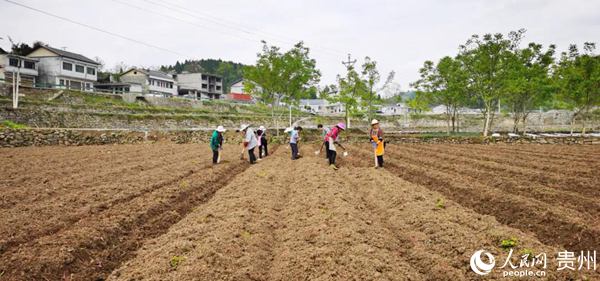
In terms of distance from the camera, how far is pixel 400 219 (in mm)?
7457

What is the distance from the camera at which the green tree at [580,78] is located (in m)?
35.1

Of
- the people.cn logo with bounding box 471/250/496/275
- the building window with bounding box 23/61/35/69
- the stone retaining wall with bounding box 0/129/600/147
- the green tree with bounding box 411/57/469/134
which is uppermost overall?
the building window with bounding box 23/61/35/69

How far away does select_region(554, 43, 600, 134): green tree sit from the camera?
35078 millimetres

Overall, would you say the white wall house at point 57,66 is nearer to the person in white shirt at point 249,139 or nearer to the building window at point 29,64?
the building window at point 29,64

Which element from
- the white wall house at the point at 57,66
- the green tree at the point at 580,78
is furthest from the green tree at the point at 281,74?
the white wall house at the point at 57,66

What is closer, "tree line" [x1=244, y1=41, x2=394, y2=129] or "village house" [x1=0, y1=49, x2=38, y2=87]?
"tree line" [x1=244, y1=41, x2=394, y2=129]

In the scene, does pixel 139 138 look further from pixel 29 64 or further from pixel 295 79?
pixel 29 64

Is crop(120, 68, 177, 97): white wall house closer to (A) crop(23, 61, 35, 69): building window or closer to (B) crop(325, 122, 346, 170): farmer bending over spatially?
(A) crop(23, 61, 35, 69): building window

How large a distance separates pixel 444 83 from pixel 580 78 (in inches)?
496

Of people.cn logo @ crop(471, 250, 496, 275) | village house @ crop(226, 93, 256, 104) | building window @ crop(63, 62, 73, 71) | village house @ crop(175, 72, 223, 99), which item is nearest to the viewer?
people.cn logo @ crop(471, 250, 496, 275)

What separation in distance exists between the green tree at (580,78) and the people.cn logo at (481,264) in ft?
129


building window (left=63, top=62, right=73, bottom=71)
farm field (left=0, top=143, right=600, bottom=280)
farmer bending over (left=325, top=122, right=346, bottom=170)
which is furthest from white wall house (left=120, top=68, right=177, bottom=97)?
farm field (left=0, top=143, right=600, bottom=280)

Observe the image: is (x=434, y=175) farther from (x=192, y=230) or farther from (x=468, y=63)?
(x=468, y=63)

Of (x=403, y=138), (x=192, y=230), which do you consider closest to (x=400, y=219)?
(x=192, y=230)
